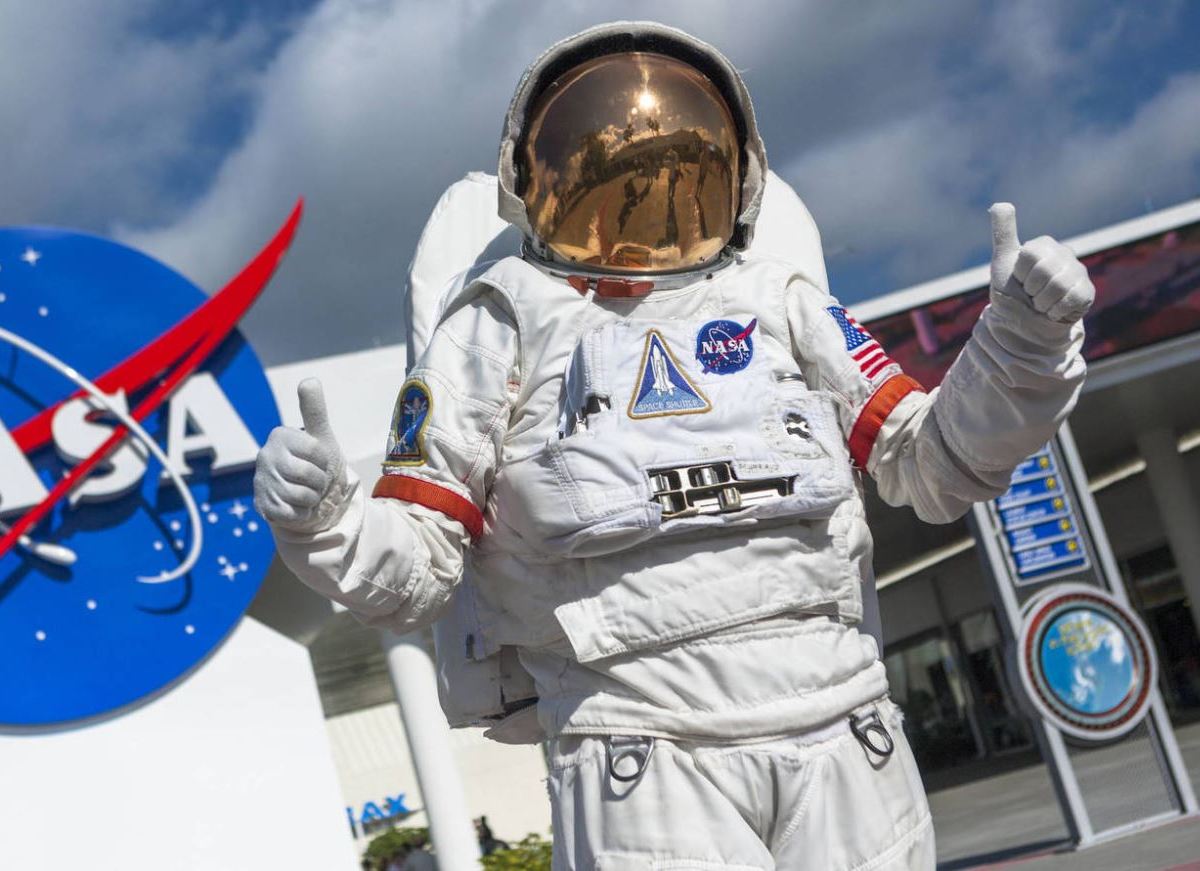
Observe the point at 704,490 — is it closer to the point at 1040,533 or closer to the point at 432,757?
the point at 1040,533

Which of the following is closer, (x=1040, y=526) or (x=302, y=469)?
(x=302, y=469)

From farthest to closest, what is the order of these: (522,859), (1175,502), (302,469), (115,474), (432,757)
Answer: (1175,502) → (432,757) → (115,474) → (522,859) → (302,469)

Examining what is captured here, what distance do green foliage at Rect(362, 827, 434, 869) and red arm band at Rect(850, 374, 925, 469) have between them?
10001 mm

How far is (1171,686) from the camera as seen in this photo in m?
18.6

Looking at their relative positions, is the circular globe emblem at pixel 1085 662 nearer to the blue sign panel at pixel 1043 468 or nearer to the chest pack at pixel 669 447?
the blue sign panel at pixel 1043 468

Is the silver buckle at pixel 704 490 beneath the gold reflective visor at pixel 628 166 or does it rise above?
beneath

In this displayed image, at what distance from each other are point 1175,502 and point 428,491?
13175mm

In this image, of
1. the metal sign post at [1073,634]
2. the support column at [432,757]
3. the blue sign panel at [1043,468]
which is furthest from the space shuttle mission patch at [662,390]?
the support column at [432,757]

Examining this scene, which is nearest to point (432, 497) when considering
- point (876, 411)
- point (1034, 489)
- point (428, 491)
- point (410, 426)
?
point (428, 491)

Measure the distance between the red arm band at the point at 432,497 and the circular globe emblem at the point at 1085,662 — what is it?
647cm

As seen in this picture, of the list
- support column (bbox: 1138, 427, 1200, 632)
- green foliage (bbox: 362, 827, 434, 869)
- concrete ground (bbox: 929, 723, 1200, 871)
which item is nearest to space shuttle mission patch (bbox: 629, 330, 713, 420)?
concrete ground (bbox: 929, 723, 1200, 871)

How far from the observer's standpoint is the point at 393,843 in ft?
41.3

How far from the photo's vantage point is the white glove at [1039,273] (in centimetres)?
192

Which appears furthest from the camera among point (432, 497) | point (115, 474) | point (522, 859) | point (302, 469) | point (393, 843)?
point (393, 843)
